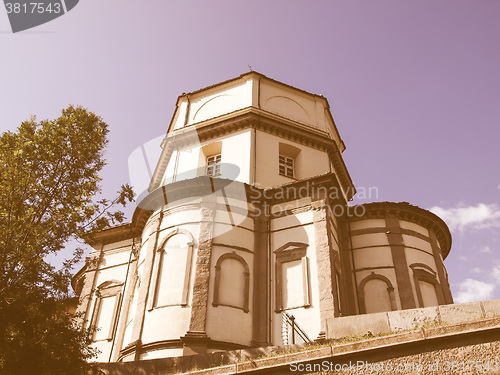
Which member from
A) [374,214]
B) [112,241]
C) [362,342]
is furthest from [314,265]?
[112,241]

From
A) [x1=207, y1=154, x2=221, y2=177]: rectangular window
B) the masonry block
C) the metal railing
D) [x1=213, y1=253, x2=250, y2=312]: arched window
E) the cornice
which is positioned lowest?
the masonry block

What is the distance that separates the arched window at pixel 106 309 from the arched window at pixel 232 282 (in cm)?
627

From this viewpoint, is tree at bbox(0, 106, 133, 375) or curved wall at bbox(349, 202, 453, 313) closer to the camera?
tree at bbox(0, 106, 133, 375)

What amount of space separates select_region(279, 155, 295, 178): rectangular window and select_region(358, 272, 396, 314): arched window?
6.16 m

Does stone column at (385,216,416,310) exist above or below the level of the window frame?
below

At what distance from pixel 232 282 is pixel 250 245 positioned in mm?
1868

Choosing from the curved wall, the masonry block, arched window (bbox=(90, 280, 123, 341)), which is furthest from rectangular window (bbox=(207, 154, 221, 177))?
the masonry block

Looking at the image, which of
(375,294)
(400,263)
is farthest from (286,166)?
(375,294)

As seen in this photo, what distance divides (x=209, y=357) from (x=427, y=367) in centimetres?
520

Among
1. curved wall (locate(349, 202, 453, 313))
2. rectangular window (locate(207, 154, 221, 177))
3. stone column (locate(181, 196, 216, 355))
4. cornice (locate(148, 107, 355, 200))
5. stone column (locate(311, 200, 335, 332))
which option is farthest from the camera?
cornice (locate(148, 107, 355, 200))

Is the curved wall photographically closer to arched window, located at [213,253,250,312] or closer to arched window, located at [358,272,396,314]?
arched window, located at [358,272,396,314]

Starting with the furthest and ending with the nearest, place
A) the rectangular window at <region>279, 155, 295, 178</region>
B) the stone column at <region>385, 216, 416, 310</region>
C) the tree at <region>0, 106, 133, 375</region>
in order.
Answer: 1. the rectangular window at <region>279, 155, 295, 178</region>
2. the stone column at <region>385, 216, 416, 310</region>
3. the tree at <region>0, 106, 133, 375</region>

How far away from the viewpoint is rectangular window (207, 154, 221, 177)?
70.6ft

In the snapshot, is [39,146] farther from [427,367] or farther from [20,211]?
[427,367]
